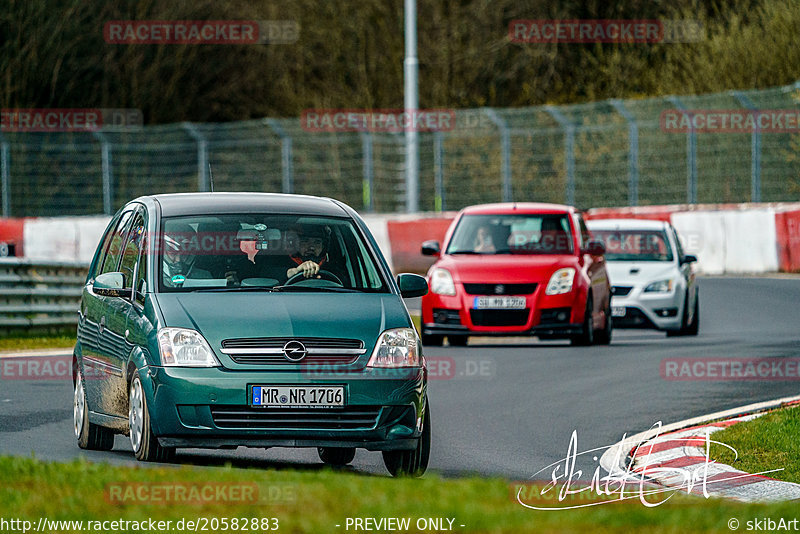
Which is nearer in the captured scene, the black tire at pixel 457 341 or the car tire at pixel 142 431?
the car tire at pixel 142 431

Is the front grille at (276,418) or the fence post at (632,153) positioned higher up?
the fence post at (632,153)

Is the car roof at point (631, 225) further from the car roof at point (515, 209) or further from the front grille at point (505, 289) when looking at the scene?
the front grille at point (505, 289)

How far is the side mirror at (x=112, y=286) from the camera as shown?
982cm

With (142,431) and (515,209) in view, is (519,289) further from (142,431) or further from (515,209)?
(142,431)

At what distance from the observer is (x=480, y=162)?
35719 mm

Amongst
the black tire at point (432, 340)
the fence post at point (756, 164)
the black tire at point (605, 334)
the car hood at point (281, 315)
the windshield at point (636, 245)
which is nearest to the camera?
the car hood at point (281, 315)

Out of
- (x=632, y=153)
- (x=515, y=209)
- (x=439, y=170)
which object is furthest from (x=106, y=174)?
(x=515, y=209)

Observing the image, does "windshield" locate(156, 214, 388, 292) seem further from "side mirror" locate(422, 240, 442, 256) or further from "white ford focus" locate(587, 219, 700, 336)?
"white ford focus" locate(587, 219, 700, 336)

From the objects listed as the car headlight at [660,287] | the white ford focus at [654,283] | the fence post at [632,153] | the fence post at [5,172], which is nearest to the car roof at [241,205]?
the white ford focus at [654,283]

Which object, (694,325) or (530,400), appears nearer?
(530,400)

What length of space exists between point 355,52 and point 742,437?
34861 millimetres

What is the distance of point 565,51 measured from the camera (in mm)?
45750

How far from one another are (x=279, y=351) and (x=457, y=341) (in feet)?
35.4

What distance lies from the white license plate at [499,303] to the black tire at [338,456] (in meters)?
7.87
